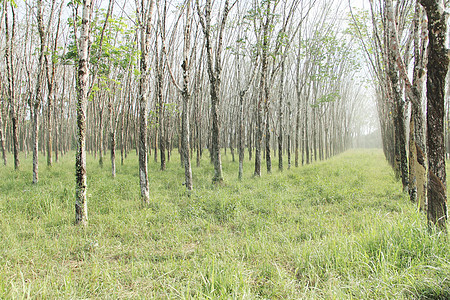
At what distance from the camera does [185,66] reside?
18.2 ft

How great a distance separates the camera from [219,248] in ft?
9.48

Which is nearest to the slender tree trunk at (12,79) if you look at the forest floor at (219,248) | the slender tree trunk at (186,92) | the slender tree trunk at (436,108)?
the forest floor at (219,248)

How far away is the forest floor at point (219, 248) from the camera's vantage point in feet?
6.67

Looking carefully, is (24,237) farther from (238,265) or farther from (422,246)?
(422,246)

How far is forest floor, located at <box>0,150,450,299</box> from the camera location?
6.67 ft

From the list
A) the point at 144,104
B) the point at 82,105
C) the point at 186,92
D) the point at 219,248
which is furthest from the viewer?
the point at 186,92

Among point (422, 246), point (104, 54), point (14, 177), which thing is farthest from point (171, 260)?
point (14, 177)

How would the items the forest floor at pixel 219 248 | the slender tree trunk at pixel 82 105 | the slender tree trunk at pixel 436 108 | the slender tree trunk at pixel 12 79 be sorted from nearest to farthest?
the forest floor at pixel 219 248
the slender tree trunk at pixel 436 108
the slender tree trunk at pixel 82 105
the slender tree trunk at pixel 12 79

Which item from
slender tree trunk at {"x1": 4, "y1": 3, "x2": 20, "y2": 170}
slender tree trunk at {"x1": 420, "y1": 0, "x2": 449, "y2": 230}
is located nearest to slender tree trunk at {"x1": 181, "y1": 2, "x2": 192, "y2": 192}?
slender tree trunk at {"x1": 420, "y1": 0, "x2": 449, "y2": 230}

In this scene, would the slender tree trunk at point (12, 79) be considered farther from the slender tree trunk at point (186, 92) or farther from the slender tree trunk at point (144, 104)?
the slender tree trunk at point (186, 92)

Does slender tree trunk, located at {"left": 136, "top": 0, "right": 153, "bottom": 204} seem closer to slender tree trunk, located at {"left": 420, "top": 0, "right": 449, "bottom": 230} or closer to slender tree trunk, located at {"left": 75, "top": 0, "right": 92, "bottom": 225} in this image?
slender tree trunk, located at {"left": 75, "top": 0, "right": 92, "bottom": 225}

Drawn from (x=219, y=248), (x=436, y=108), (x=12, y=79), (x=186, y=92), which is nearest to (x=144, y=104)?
(x=186, y=92)

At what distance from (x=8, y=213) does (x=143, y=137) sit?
259 centimetres

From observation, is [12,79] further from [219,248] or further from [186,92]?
[219,248]
